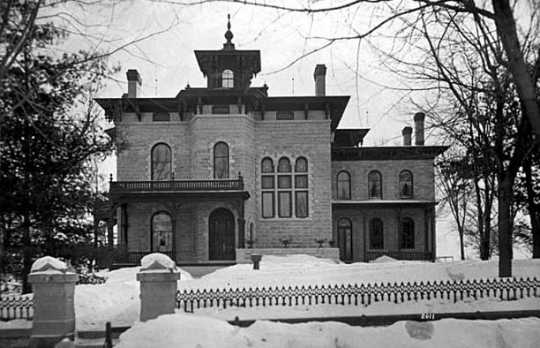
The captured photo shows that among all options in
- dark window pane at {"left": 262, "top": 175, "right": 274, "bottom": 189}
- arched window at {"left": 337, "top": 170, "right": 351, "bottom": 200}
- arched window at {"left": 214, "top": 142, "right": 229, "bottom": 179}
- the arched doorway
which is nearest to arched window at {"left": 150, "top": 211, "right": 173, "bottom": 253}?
the arched doorway

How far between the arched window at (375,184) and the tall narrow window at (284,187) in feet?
21.3

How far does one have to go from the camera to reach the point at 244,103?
1246 inches

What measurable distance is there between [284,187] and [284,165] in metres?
1.28

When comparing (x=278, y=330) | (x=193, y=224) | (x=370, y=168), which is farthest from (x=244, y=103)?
(x=278, y=330)

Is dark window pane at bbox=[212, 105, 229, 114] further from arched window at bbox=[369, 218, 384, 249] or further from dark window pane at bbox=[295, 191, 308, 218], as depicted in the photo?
arched window at bbox=[369, 218, 384, 249]

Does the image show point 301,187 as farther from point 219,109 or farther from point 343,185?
point 219,109

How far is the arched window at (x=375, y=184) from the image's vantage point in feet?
119

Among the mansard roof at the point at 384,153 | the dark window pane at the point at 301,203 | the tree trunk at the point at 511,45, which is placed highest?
the mansard roof at the point at 384,153

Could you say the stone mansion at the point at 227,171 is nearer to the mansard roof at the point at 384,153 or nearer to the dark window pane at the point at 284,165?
the dark window pane at the point at 284,165

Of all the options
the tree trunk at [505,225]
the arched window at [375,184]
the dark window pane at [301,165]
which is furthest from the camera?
the arched window at [375,184]

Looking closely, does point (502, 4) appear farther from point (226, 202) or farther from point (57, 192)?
point (226, 202)

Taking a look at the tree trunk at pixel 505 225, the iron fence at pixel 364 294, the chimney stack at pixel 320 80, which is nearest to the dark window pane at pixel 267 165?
the chimney stack at pixel 320 80

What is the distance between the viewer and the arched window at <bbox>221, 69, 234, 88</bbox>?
3456cm

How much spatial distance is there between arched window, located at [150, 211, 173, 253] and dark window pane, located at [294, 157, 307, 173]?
305 inches
